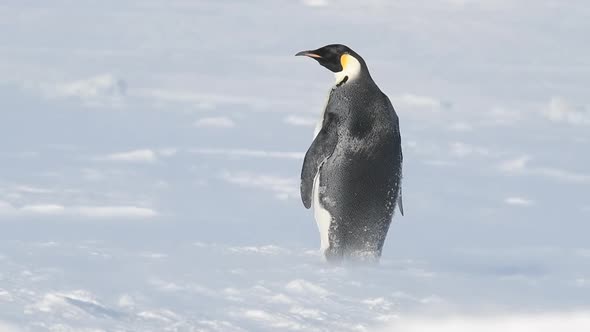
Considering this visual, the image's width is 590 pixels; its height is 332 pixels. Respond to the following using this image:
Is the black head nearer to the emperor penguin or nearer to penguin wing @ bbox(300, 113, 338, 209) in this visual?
the emperor penguin

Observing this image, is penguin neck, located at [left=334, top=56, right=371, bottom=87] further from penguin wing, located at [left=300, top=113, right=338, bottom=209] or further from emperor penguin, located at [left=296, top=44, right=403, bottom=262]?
penguin wing, located at [left=300, top=113, right=338, bottom=209]

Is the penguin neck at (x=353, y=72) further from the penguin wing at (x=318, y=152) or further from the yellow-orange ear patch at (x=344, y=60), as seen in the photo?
the penguin wing at (x=318, y=152)

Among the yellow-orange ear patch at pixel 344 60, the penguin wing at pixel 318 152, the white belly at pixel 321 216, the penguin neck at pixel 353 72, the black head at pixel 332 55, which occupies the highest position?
the black head at pixel 332 55

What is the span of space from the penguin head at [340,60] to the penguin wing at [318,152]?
21 centimetres

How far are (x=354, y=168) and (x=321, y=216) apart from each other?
0.28m

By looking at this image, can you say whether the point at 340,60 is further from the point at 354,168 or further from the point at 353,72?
the point at 354,168


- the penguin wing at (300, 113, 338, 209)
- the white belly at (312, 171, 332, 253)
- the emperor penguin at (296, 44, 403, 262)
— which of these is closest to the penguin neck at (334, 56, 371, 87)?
the emperor penguin at (296, 44, 403, 262)

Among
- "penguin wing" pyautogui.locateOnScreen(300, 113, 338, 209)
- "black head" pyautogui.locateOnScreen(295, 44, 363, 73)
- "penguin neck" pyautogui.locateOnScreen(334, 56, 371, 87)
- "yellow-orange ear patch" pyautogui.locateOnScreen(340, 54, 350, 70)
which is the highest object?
"black head" pyautogui.locateOnScreen(295, 44, 363, 73)

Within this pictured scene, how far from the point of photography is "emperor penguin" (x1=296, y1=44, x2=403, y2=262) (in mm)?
4867

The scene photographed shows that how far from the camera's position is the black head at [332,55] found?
16.5ft

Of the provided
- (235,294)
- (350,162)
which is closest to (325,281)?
(235,294)

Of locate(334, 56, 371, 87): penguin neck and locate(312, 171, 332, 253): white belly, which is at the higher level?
locate(334, 56, 371, 87): penguin neck

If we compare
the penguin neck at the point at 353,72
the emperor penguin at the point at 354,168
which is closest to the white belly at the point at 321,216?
the emperor penguin at the point at 354,168

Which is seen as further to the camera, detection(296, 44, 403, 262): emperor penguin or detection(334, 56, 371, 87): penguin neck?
detection(334, 56, 371, 87): penguin neck
